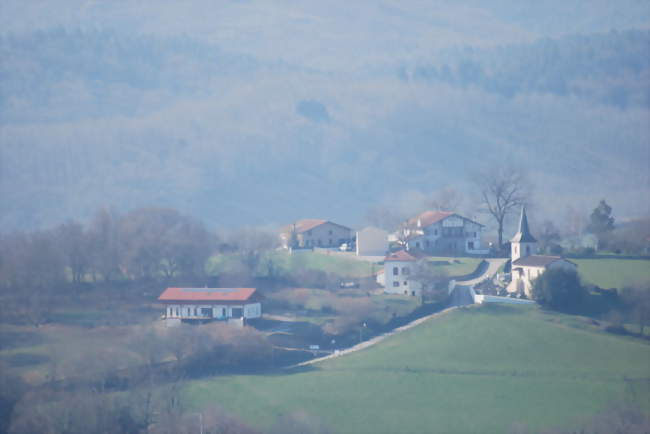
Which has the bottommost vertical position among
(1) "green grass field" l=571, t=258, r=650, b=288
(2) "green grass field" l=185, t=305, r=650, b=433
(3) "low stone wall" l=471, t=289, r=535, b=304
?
(2) "green grass field" l=185, t=305, r=650, b=433

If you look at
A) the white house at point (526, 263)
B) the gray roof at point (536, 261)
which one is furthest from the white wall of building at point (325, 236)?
the gray roof at point (536, 261)

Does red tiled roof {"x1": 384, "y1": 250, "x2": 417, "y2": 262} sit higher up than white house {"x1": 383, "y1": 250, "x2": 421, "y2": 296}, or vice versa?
red tiled roof {"x1": 384, "y1": 250, "x2": 417, "y2": 262}

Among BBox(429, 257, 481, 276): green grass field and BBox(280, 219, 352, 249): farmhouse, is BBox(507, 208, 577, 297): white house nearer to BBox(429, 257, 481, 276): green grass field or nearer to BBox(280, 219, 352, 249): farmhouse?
BBox(429, 257, 481, 276): green grass field

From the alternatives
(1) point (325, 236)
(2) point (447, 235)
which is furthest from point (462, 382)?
(1) point (325, 236)

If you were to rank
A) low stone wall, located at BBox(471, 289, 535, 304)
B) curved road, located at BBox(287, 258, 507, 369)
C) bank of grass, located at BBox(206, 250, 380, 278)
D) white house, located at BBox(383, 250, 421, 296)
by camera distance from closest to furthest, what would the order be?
curved road, located at BBox(287, 258, 507, 369) < low stone wall, located at BBox(471, 289, 535, 304) < white house, located at BBox(383, 250, 421, 296) < bank of grass, located at BBox(206, 250, 380, 278)

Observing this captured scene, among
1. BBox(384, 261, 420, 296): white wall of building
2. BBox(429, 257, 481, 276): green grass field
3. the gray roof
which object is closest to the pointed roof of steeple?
the gray roof

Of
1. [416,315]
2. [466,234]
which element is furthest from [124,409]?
[466,234]

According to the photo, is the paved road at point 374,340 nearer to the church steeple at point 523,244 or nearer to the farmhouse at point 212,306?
the farmhouse at point 212,306

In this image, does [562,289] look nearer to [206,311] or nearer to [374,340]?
[374,340]
